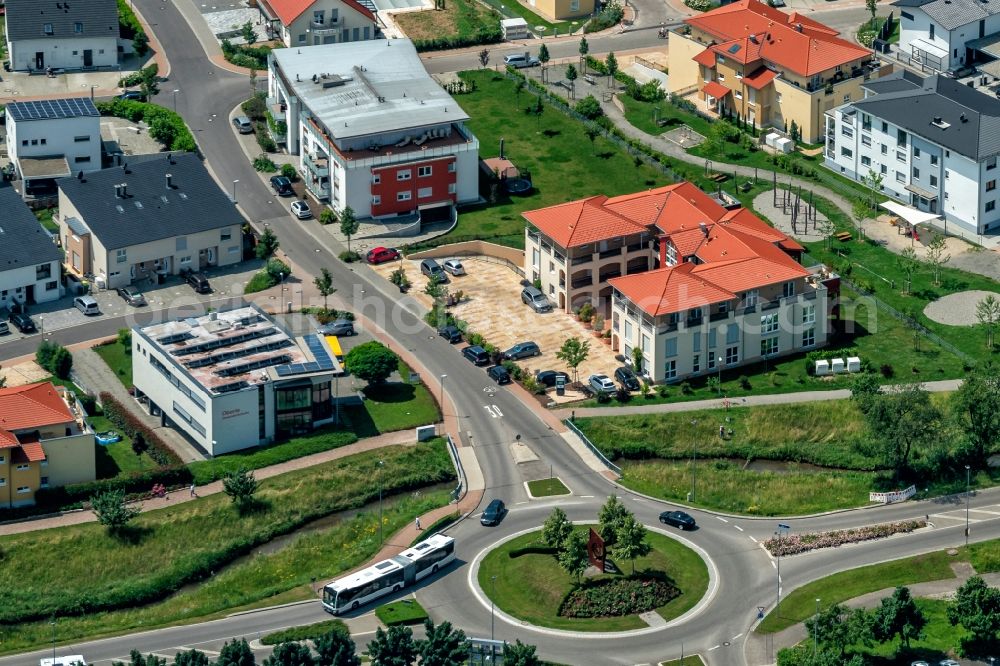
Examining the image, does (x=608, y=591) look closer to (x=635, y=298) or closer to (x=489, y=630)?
(x=489, y=630)

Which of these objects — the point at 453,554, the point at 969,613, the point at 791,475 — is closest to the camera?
the point at 969,613

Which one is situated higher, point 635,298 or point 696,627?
point 635,298

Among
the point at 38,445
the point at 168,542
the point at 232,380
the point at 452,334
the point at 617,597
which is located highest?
the point at 232,380

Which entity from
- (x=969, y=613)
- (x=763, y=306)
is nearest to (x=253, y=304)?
(x=763, y=306)

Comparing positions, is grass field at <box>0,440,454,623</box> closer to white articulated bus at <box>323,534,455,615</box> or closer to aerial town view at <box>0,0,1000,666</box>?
aerial town view at <box>0,0,1000,666</box>

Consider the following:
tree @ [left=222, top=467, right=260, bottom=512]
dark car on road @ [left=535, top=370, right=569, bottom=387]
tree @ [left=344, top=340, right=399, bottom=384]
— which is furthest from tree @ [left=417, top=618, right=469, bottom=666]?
dark car on road @ [left=535, top=370, right=569, bottom=387]

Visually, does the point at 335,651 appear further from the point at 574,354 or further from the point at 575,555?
the point at 574,354

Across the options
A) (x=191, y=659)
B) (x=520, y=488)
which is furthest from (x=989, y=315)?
(x=191, y=659)
